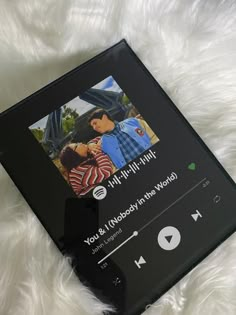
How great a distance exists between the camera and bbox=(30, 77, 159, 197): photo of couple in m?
0.60

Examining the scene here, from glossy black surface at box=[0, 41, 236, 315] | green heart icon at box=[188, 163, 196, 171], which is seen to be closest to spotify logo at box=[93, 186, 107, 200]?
glossy black surface at box=[0, 41, 236, 315]

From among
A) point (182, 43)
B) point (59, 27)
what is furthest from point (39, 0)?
point (182, 43)

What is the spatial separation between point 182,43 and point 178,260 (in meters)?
0.28

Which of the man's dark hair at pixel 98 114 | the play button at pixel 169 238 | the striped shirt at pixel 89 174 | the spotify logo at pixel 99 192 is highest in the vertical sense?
the man's dark hair at pixel 98 114

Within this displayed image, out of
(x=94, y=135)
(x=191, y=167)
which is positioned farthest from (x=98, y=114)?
(x=191, y=167)

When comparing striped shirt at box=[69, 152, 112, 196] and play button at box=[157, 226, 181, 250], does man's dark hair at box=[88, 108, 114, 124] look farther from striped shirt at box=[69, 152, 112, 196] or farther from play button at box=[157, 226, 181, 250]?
play button at box=[157, 226, 181, 250]

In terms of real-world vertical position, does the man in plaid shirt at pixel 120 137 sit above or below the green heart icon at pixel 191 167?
above

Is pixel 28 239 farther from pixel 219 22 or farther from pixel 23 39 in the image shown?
pixel 219 22

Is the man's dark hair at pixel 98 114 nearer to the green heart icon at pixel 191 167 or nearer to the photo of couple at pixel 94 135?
the photo of couple at pixel 94 135

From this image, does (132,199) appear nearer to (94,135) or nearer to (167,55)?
(94,135)

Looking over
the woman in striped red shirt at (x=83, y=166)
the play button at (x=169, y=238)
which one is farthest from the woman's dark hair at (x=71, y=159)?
the play button at (x=169, y=238)

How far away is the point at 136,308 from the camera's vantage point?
574mm

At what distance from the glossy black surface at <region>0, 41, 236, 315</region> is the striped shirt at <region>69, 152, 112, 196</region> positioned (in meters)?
0.01

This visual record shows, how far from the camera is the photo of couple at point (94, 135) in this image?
600 millimetres
